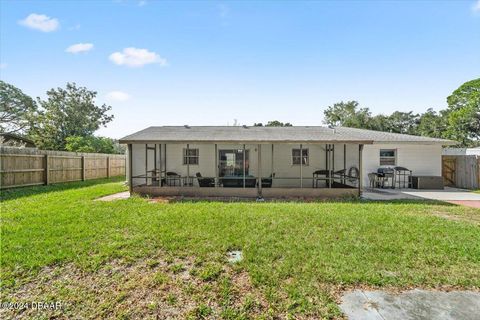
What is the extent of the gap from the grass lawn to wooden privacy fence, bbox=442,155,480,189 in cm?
901

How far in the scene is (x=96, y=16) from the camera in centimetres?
930

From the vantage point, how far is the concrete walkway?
2740mm

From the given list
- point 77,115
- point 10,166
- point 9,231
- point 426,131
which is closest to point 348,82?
point 9,231

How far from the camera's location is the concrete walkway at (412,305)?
8.99 feet

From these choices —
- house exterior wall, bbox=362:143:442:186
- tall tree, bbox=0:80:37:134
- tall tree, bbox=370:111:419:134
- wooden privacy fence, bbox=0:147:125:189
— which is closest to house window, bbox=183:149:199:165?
wooden privacy fence, bbox=0:147:125:189

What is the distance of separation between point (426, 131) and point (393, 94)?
76.2 feet

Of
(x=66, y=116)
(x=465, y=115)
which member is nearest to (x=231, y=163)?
(x=66, y=116)

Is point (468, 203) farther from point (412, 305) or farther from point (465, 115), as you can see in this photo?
point (465, 115)

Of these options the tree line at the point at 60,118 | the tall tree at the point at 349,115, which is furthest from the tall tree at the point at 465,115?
the tree line at the point at 60,118

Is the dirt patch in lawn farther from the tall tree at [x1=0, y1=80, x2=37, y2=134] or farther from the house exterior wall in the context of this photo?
the tall tree at [x1=0, y1=80, x2=37, y2=134]

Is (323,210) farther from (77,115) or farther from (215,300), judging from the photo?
(77,115)

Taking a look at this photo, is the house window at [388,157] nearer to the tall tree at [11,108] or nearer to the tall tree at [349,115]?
the tall tree at [349,115]

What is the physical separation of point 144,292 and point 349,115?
4088 centimetres

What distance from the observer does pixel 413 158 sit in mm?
13820
